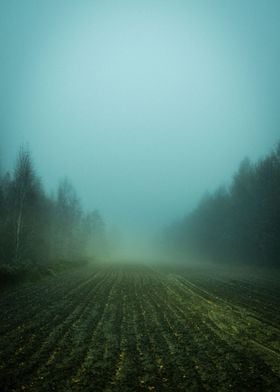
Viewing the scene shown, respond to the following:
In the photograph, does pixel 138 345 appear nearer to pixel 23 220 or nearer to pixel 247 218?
pixel 23 220

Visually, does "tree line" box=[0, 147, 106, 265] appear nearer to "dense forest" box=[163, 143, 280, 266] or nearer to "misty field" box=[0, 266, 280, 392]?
"misty field" box=[0, 266, 280, 392]

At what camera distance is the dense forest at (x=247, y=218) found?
51.8 metres

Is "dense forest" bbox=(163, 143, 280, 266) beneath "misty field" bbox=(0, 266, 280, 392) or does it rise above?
above

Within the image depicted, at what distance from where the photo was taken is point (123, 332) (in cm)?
1173

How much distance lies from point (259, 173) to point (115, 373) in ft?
177

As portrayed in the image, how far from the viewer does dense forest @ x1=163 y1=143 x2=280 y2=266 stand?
170ft

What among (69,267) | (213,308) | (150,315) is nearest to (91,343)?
(150,315)

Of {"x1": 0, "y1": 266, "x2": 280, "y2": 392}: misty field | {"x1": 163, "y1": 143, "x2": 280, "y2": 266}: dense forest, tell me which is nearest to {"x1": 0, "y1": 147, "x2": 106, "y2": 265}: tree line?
{"x1": 0, "y1": 266, "x2": 280, "y2": 392}: misty field

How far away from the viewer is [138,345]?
10.1 metres

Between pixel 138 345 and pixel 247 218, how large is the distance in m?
53.7

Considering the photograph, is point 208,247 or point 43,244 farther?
point 208,247

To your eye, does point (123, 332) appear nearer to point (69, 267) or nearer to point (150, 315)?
point (150, 315)

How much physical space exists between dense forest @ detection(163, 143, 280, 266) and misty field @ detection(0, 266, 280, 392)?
117 feet

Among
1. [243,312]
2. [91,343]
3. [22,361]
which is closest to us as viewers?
[22,361]
